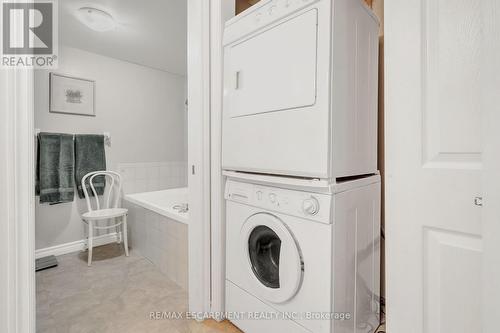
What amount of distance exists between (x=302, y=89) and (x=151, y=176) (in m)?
3.02

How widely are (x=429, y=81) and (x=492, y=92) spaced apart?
21 centimetres

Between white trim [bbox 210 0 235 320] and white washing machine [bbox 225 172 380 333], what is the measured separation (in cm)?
6

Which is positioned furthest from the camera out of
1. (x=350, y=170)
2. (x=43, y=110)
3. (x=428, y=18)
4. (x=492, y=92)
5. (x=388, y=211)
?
(x=43, y=110)

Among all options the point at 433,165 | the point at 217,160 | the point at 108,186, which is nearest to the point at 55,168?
the point at 108,186

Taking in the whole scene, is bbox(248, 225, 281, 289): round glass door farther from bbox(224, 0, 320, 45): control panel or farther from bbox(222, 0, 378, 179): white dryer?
bbox(224, 0, 320, 45): control panel

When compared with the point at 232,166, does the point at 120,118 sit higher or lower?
higher

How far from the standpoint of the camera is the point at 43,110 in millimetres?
2639

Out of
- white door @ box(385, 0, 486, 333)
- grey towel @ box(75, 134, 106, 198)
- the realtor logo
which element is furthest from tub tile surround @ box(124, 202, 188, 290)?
white door @ box(385, 0, 486, 333)

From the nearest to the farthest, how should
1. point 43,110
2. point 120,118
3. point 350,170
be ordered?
point 350,170 → point 43,110 → point 120,118

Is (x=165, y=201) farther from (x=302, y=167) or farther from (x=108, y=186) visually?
(x=302, y=167)

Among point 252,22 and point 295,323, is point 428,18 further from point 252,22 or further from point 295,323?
point 295,323

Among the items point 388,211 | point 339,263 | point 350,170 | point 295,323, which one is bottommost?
point 295,323

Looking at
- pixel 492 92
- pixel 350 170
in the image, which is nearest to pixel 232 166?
pixel 350 170

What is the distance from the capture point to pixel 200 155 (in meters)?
1.60
